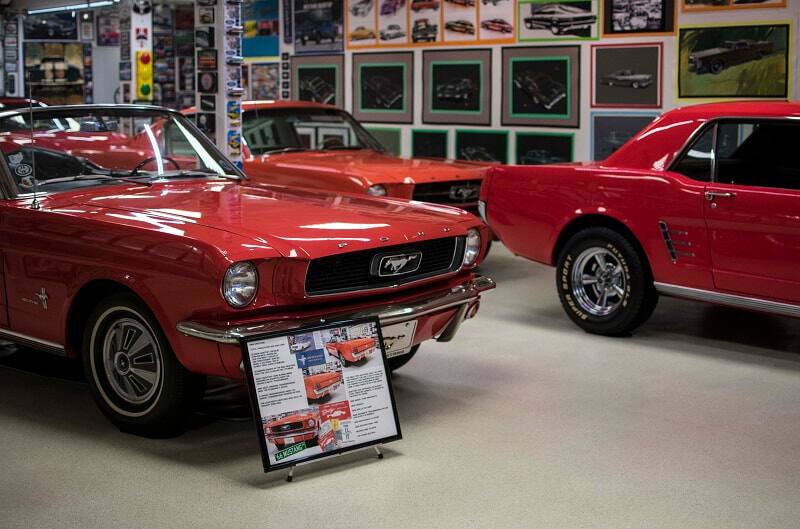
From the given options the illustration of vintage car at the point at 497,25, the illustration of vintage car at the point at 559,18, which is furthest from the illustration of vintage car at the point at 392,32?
the illustration of vintage car at the point at 559,18

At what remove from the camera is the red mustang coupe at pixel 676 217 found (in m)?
5.69

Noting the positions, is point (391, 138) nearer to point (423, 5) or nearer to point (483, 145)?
point (483, 145)

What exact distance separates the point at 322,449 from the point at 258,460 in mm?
344

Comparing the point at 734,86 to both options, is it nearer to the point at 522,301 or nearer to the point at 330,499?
the point at 522,301

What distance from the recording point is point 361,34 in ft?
41.7

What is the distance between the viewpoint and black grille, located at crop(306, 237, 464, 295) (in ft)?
14.0

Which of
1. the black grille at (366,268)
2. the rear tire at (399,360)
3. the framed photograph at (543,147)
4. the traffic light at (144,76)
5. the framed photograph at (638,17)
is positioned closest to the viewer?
the black grille at (366,268)

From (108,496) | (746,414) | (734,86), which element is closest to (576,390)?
(746,414)

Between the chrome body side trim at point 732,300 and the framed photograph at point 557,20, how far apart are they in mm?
4798

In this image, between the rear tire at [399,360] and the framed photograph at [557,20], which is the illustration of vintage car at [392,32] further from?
the rear tire at [399,360]

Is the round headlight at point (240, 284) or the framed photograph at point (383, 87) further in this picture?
the framed photograph at point (383, 87)

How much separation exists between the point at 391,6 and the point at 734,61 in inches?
180

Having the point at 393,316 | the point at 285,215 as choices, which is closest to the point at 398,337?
the point at 393,316

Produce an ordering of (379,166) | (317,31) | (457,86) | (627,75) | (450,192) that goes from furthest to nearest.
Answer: (317,31) → (457,86) → (627,75) → (379,166) → (450,192)
